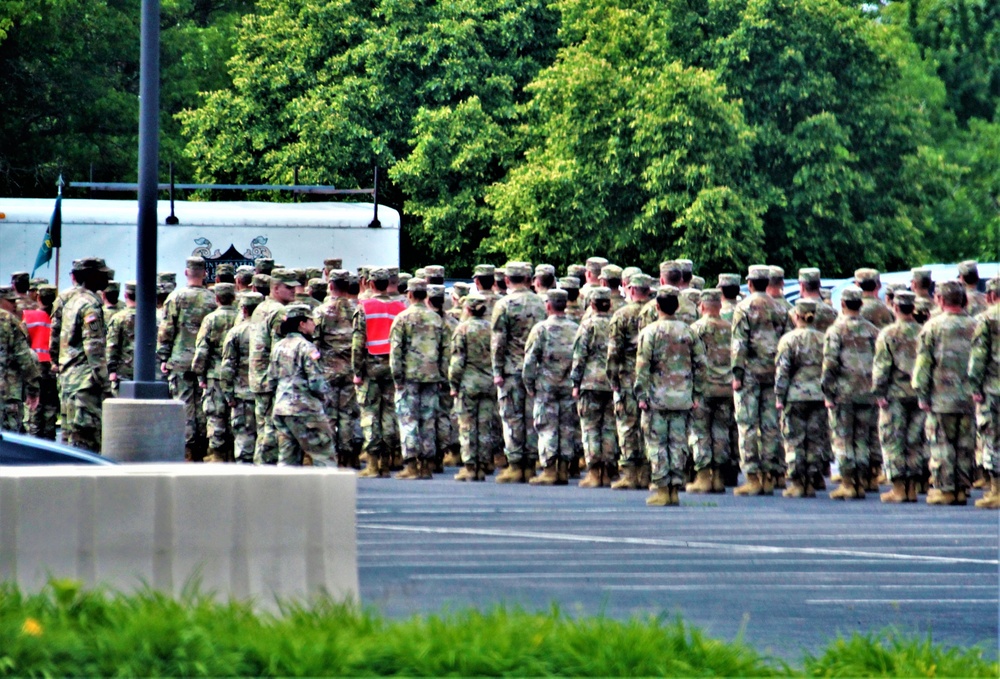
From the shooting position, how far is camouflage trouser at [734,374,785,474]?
66.2 feet

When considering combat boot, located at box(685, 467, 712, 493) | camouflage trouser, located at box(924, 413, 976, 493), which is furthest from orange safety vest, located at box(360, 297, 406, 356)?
camouflage trouser, located at box(924, 413, 976, 493)

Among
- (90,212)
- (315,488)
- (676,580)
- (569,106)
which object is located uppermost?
(569,106)

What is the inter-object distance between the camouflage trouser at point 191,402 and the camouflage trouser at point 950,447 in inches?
332

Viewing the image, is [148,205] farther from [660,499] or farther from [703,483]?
[703,483]

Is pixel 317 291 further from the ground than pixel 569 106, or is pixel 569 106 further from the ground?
pixel 569 106

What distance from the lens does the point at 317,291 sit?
80.9 ft

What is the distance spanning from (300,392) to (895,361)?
19.1 ft

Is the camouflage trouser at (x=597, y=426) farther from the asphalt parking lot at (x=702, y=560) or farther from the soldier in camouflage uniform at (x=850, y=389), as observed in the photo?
the soldier in camouflage uniform at (x=850, y=389)

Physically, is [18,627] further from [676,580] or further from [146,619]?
[676,580]

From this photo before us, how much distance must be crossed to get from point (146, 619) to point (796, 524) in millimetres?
9664

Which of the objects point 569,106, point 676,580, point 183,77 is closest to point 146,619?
point 676,580

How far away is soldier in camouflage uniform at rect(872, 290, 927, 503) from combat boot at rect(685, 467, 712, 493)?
5.59 ft

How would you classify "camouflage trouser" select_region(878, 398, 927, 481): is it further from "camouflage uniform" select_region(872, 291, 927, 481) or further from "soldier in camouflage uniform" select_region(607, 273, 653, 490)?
"soldier in camouflage uniform" select_region(607, 273, 653, 490)

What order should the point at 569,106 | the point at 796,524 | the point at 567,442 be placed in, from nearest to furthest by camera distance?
the point at 796,524, the point at 567,442, the point at 569,106
